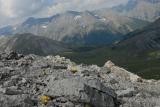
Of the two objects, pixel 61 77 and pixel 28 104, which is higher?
pixel 61 77

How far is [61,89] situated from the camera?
24.3 metres

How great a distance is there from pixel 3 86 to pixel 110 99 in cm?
742

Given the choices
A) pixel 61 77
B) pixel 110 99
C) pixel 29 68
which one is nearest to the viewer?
pixel 110 99

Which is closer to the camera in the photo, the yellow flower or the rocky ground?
the rocky ground

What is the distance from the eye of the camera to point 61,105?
22.9m

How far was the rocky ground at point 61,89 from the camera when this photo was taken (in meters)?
23.1

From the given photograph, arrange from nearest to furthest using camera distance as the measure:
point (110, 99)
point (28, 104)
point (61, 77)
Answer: point (28, 104) < point (110, 99) < point (61, 77)

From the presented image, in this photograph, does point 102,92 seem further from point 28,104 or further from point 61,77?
point 28,104

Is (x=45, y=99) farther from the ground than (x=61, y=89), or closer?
closer

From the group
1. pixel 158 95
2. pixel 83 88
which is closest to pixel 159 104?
pixel 158 95

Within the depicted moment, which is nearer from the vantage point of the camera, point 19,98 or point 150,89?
point 19,98

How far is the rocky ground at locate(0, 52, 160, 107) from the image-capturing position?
2311cm

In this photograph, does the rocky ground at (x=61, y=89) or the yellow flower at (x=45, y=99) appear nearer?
the rocky ground at (x=61, y=89)

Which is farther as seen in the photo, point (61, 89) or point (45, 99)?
point (61, 89)
